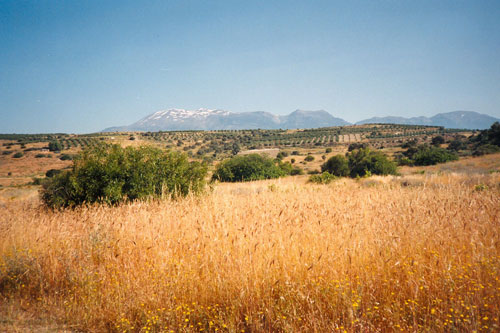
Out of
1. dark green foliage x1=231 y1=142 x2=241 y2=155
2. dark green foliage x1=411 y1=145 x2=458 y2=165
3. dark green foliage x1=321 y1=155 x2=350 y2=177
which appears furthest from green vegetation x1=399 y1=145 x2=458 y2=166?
dark green foliage x1=231 y1=142 x2=241 y2=155

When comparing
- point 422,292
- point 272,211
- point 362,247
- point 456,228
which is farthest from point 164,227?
point 456,228

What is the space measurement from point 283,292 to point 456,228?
2.66 m

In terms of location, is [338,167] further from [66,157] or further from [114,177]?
[66,157]

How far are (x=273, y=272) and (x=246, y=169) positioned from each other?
115ft

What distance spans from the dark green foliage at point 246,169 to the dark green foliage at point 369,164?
1311 centimetres

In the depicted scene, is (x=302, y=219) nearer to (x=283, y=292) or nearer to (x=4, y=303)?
(x=283, y=292)

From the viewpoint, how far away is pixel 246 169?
126 feet

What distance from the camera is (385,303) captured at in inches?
113

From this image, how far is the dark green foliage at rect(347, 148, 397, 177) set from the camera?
129 feet

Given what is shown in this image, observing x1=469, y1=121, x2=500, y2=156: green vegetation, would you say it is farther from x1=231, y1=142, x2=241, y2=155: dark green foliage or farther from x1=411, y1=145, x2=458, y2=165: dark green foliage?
x1=231, y1=142, x2=241, y2=155: dark green foliage

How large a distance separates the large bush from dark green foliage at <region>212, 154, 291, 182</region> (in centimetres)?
2362

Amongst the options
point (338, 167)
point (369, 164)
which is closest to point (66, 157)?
point (338, 167)

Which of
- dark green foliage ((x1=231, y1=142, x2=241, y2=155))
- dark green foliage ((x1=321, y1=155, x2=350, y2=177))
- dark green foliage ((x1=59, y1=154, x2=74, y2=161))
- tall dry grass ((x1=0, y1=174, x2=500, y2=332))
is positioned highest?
tall dry grass ((x1=0, y1=174, x2=500, y2=332))

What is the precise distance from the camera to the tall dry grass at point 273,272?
271 cm
